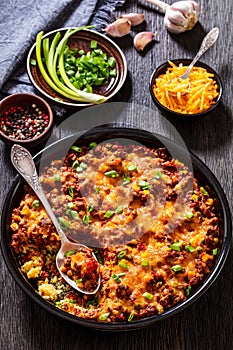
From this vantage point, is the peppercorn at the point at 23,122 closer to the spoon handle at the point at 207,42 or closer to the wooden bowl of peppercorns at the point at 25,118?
the wooden bowl of peppercorns at the point at 25,118

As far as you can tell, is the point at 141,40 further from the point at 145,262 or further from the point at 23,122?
the point at 145,262

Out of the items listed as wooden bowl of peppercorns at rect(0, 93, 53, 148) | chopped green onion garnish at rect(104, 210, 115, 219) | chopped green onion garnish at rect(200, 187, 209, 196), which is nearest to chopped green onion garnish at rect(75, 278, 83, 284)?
chopped green onion garnish at rect(104, 210, 115, 219)

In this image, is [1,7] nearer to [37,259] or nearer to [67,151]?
[67,151]

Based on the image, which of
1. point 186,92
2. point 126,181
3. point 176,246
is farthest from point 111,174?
point 186,92

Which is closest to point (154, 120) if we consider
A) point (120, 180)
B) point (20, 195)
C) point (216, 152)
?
point (216, 152)

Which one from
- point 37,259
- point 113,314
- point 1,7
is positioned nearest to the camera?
point 113,314

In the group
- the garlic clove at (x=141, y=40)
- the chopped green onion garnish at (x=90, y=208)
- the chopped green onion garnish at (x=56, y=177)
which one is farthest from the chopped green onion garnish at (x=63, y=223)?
the garlic clove at (x=141, y=40)

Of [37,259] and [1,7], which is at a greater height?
[1,7]

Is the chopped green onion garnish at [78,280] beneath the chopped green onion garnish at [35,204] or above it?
beneath
